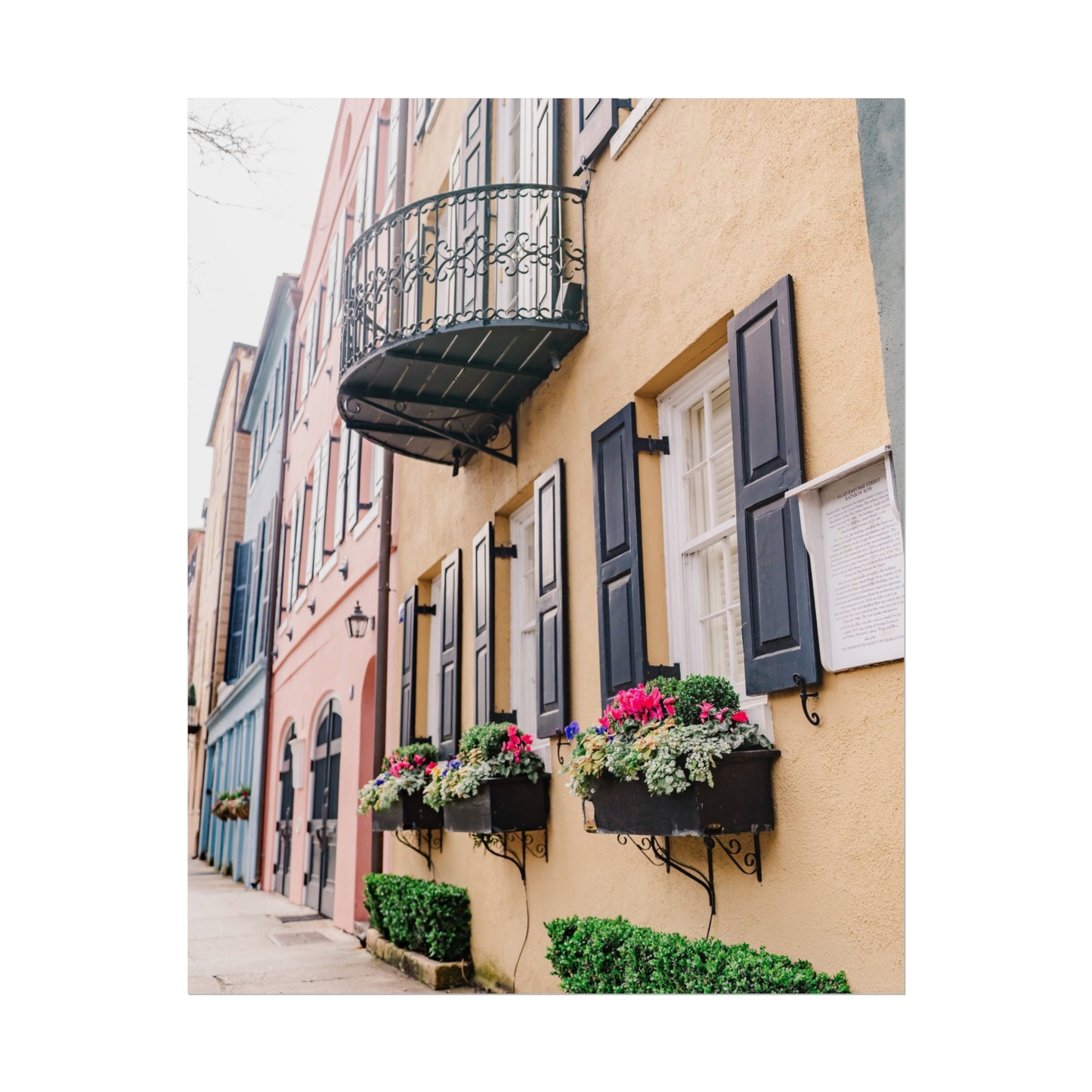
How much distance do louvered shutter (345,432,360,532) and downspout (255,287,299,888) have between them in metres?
1.47

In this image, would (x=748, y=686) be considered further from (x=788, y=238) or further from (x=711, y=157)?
(x=711, y=157)

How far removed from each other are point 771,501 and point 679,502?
0.81 meters

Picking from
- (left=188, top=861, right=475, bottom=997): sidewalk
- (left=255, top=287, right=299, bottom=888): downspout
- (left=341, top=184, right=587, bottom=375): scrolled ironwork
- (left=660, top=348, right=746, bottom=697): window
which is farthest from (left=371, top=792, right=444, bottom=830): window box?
(left=255, top=287, right=299, bottom=888): downspout

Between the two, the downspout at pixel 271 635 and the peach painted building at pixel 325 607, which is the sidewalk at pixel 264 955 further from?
the downspout at pixel 271 635

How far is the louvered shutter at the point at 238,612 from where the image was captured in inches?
346

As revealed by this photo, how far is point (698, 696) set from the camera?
3.17 meters

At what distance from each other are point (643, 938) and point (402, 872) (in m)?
4.07

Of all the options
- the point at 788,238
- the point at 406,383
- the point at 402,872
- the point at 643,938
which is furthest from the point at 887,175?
the point at 402,872

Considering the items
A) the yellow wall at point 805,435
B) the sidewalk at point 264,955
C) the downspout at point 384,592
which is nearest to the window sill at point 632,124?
the yellow wall at point 805,435

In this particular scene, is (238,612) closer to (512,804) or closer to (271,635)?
(271,635)

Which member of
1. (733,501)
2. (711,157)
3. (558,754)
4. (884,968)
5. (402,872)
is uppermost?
(711,157)

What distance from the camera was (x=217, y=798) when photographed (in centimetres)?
998

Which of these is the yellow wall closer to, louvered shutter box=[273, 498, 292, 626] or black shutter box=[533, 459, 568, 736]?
black shutter box=[533, 459, 568, 736]

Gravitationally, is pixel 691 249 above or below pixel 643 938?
above
